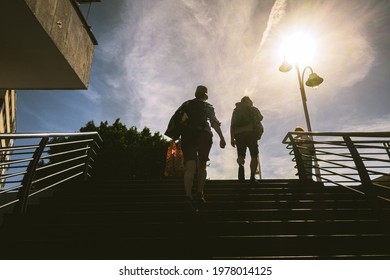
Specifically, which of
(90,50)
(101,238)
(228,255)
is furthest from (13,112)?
(228,255)

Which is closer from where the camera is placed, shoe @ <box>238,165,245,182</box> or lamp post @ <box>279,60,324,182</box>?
shoe @ <box>238,165,245,182</box>

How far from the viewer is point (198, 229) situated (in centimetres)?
270

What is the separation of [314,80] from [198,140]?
296 inches

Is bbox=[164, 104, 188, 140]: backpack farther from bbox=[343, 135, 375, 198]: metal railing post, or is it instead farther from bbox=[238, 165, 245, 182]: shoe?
bbox=[343, 135, 375, 198]: metal railing post

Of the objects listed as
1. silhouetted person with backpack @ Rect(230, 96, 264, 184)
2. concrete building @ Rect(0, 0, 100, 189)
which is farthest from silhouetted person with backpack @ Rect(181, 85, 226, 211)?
concrete building @ Rect(0, 0, 100, 189)

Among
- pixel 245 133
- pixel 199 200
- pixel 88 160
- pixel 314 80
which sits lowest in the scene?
pixel 199 200

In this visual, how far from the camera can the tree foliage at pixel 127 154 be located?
22.0m

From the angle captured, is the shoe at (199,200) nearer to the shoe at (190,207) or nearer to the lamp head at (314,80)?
the shoe at (190,207)

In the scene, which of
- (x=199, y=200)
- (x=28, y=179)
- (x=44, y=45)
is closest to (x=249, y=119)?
(x=199, y=200)

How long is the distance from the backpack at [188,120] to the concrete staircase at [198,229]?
1.10 meters

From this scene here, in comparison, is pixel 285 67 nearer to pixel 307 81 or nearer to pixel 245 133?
pixel 307 81

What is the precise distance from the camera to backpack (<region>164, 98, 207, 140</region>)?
368cm

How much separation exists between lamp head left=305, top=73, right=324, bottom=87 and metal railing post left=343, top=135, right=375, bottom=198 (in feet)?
19.8

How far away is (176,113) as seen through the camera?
3.87 meters
